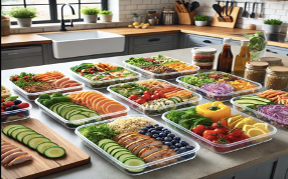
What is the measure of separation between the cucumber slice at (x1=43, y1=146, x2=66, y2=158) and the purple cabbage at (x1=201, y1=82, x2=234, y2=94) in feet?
3.52

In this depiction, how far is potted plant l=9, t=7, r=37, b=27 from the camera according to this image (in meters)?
4.57

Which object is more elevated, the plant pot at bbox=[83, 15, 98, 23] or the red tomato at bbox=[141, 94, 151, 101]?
the plant pot at bbox=[83, 15, 98, 23]

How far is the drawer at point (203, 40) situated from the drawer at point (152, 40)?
0.34m

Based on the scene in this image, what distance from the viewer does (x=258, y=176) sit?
1410mm

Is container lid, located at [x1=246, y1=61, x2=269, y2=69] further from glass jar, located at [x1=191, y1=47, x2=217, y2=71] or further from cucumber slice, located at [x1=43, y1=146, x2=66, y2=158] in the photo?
cucumber slice, located at [x1=43, y1=146, x2=66, y2=158]

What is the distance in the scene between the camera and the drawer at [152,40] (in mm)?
4758

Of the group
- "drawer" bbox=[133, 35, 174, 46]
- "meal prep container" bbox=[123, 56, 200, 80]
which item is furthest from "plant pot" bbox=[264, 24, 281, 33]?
"meal prep container" bbox=[123, 56, 200, 80]

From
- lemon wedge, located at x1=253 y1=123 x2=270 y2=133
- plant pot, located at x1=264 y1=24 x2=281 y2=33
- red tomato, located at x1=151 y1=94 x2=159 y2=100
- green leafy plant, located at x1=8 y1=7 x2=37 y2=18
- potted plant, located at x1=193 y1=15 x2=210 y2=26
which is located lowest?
lemon wedge, located at x1=253 y1=123 x2=270 y2=133

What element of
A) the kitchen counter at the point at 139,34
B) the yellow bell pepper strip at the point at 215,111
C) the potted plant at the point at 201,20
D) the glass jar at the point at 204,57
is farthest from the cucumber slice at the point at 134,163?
the potted plant at the point at 201,20

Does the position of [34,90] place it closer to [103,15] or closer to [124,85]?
[124,85]

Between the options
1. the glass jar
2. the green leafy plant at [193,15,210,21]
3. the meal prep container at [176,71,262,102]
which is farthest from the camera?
the green leafy plant at [193,15,210,21]

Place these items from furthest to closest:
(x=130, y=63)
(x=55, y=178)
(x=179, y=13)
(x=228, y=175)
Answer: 1. (x=179, y=13)
2. (x=130, y=63)
3. (x=228, y=175)
4. (x=55, y=178)

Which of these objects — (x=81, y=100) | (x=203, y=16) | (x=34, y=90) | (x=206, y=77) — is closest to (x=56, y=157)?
(x=81, y=100)

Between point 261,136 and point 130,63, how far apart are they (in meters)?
1.41
